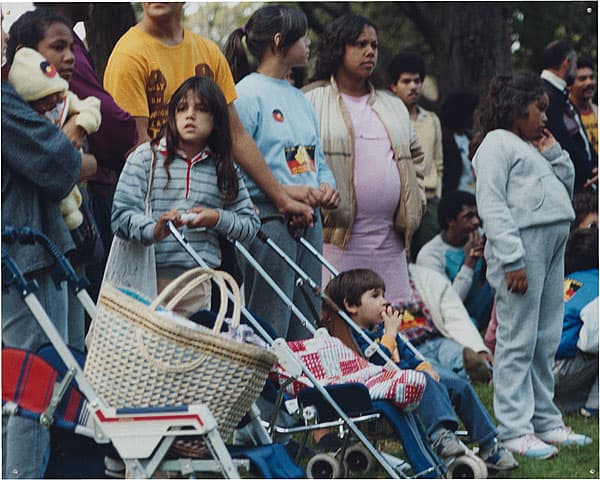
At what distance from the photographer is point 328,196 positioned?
5.48 m

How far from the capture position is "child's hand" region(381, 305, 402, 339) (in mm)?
5297

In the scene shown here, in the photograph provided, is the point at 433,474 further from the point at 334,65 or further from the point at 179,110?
the point at 334,65

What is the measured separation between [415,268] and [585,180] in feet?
4.79

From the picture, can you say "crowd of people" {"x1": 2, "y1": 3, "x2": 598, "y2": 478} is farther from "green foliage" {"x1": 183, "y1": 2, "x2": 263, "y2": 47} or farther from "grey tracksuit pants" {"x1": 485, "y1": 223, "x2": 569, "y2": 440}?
"green foliage" {"x1": 183, "y1": 2, "x2": 263, "y2": 47}

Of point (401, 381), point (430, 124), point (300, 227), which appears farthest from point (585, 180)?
point (401, 381)

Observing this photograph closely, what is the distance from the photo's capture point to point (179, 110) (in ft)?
15.9

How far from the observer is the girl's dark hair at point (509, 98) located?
5.74 meters

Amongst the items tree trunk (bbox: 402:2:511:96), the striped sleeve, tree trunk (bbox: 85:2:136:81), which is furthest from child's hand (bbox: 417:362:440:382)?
tree trunk (bbox: 402:2:511:96)

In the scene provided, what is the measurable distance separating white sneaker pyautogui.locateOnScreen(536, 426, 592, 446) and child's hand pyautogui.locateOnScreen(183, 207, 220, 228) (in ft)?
7.12

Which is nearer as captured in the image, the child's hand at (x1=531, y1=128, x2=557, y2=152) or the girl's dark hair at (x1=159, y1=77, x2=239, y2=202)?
the girl's dark hair at (x1=159, y1=77, x2=239, y2=202)

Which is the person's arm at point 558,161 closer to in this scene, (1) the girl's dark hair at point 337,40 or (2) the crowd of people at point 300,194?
(2) the crowd of people at point 300,194

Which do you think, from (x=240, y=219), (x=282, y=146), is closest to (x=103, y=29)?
(x=282, y=146)

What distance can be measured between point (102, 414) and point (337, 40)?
323 cm

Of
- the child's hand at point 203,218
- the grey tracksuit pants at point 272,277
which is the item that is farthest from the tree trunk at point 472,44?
the child's hand at point 203,218
